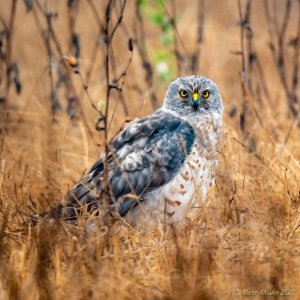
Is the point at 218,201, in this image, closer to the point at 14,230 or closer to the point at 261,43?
the point at 14,230

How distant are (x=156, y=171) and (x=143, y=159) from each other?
12 cm

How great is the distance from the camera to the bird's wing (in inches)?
185

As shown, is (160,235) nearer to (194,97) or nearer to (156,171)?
(156,171)

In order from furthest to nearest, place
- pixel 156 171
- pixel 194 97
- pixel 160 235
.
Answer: pixel 194 97 < pixel 156 171 < pixel 160 235

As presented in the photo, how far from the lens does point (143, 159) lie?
4.80 meters

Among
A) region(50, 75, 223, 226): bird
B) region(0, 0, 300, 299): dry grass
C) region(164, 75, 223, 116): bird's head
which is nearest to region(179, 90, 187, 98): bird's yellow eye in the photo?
region(164, 75, 223, 116): bird's head

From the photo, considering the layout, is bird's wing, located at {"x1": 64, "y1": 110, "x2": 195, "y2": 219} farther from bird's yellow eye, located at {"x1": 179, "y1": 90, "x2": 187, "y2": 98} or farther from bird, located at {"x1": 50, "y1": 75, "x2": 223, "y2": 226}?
bird's yellow eye, located at {"x1": 179, "y1": 90, "x2": 187, "y2": 98}

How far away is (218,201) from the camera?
5031 millimetres

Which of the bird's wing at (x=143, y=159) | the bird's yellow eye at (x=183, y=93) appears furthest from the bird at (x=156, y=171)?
the bird's yellow eye at (x=183, y=93)

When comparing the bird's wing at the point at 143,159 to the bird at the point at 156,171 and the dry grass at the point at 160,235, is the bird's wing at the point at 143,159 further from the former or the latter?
the dry grass at the point at 160,235

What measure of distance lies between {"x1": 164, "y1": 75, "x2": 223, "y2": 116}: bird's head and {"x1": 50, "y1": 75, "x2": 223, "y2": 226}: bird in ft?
0.11

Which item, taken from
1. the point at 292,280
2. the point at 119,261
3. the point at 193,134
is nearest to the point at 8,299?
the point at 119,261

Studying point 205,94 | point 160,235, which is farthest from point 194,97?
point 160,235

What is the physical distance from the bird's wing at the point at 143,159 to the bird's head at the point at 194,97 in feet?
0.58
